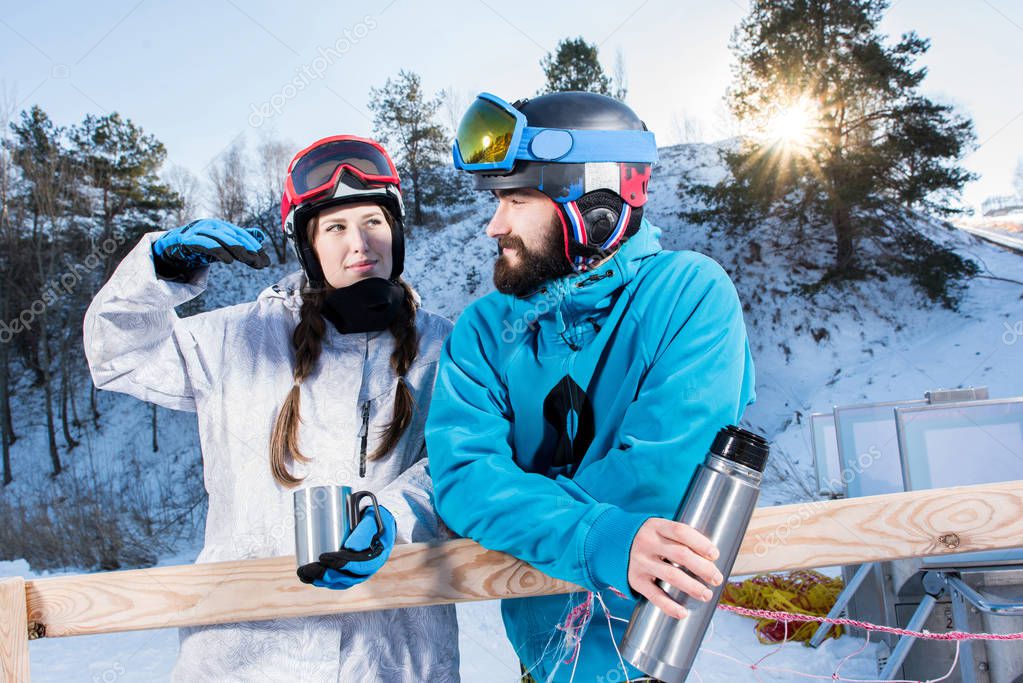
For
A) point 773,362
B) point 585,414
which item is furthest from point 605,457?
point 773,362

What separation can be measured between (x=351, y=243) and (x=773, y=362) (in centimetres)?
1724

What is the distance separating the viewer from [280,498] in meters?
2.14

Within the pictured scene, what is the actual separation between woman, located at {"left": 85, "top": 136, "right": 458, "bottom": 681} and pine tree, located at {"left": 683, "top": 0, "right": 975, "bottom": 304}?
1759 centimetres

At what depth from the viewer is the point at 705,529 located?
4.40 ft

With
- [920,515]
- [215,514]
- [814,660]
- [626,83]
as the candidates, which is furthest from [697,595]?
[626,83]

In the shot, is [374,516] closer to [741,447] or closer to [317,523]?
[317,523]

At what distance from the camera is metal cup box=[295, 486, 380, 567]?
152 centimetres

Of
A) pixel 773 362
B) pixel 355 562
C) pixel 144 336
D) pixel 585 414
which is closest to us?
pixel 355 562

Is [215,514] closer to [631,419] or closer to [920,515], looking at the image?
A: [631,419]

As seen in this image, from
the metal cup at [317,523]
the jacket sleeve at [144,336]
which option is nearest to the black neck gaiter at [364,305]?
the jacket sleeve at [144,336]

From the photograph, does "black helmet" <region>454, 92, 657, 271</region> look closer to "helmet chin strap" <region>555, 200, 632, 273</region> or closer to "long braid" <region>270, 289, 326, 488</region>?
"helmet chin strap" <region>555, 200, 632, 273</region>

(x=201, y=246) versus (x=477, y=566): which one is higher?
(x=201, y=246)

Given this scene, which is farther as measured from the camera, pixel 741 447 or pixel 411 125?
pixel 411 125

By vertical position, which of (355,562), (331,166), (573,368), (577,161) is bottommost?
(355,562)
